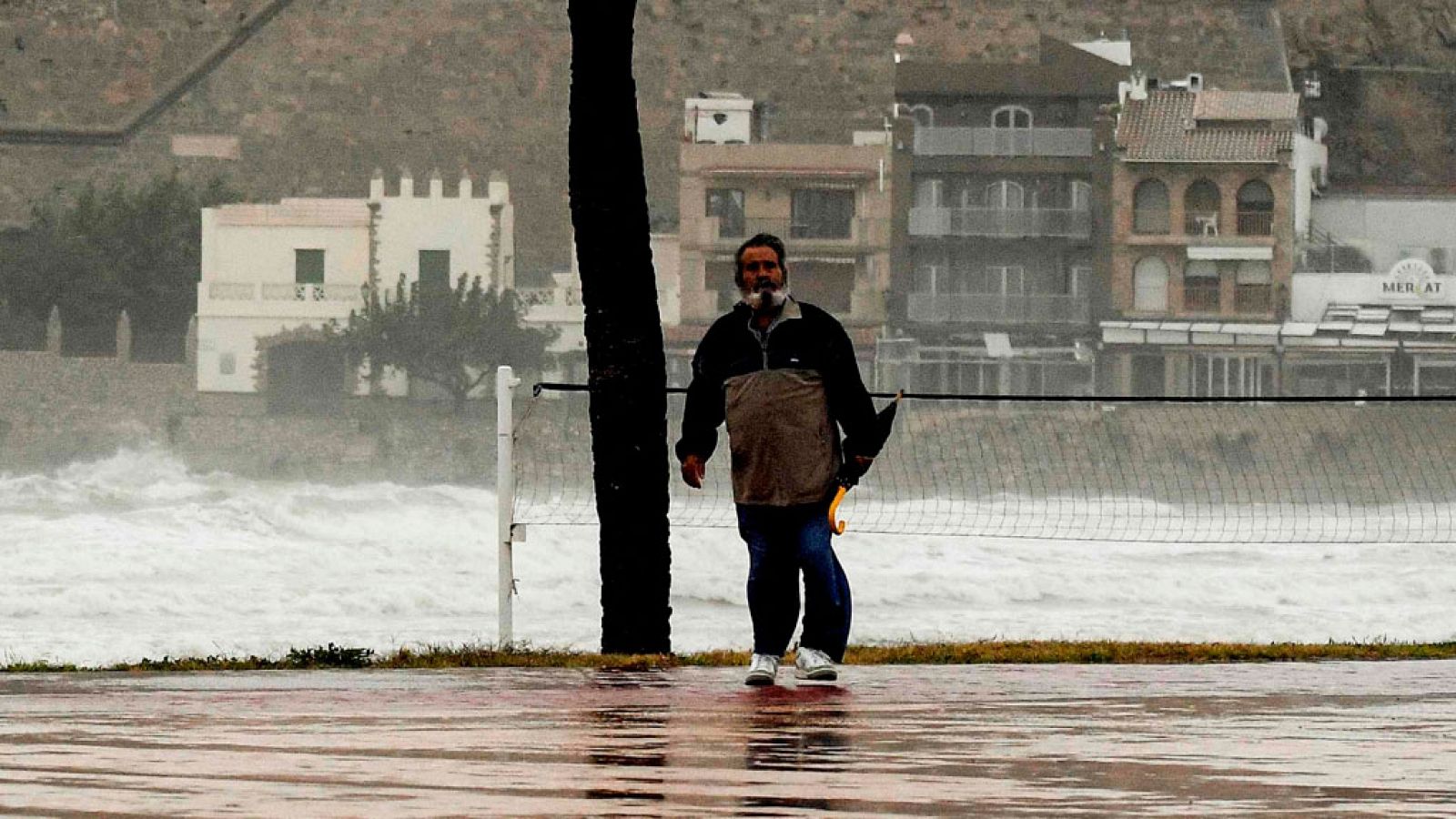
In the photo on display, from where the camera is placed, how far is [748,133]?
7612 cm

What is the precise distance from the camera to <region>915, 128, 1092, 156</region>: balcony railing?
7494 centimetres

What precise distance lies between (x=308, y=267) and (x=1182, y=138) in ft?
79.6

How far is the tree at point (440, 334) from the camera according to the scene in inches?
3036

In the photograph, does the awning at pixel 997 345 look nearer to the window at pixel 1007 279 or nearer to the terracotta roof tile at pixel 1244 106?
the window at pixel 1007 279

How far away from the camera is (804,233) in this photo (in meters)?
71.4

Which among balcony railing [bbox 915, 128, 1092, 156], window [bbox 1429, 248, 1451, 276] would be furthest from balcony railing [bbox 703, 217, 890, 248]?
window [bbox 1429, 248, 1451, 276]

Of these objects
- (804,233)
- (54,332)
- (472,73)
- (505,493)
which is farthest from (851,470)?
(472,73)

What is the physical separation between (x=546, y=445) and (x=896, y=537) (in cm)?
2595

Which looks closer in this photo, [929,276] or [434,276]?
[929,276]

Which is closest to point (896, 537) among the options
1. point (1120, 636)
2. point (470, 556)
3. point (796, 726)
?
point (470, 556)

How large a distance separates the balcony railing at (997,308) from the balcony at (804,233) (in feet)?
7.83

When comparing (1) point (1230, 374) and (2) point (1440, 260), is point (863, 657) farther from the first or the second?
(2) point (1440, 260)

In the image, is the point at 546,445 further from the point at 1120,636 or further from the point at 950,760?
the point at 950,760

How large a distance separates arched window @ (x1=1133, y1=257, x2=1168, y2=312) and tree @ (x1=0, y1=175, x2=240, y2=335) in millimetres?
26208
